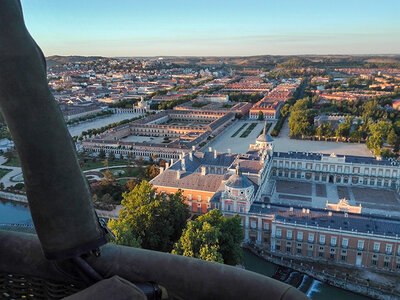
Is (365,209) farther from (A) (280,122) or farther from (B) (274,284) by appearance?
(A) (280,122)

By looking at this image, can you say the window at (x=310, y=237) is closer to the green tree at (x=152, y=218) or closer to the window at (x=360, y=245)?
the window at (x=360, y=245)

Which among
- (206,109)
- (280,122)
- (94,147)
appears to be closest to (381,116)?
(280,122)

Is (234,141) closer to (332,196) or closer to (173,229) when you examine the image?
(332,196)

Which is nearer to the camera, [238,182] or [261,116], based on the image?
[238,182]

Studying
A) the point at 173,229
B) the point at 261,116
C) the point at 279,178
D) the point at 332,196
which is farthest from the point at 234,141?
the point at 173,229

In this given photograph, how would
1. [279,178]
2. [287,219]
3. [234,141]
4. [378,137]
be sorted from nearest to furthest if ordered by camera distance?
[287,219], [279,178], [378,137], [234,141]

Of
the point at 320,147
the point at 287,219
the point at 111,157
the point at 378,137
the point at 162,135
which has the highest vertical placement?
the point at 378,137

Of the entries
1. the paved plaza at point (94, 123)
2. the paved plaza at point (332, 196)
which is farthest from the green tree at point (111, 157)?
the paved plaza at point (332, 196)

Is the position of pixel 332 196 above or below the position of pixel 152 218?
below
